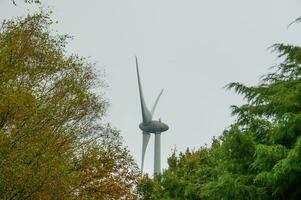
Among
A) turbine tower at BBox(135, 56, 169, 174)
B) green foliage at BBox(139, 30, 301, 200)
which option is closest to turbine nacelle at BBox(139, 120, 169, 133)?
turbine tower at BBox(135, 56, 169, 174)

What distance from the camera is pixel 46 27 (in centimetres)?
2044

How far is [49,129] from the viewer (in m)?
19.3

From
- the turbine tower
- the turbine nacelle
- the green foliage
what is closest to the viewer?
the green foliage

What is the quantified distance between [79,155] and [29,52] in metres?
4.66

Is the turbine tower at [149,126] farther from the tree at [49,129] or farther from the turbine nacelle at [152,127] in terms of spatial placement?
the tree at [49,129]

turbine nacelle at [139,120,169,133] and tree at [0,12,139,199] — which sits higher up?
turbine nacelle at [139,120,169,133]

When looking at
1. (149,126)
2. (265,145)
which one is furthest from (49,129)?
(149,126)

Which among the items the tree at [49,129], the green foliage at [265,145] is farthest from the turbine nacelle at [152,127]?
the green foliage at [265,145]

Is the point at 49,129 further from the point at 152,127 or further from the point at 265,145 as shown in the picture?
the point at 152,127

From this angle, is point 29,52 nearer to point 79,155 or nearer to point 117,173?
point 79,155

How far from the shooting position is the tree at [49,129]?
17.1 metres

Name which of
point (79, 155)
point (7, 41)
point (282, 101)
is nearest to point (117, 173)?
point (79, 155)

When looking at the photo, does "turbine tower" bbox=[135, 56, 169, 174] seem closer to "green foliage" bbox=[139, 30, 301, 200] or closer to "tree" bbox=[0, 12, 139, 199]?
"tree" bbox=[0, 12, 139, 199]

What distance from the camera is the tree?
56.2 feet
